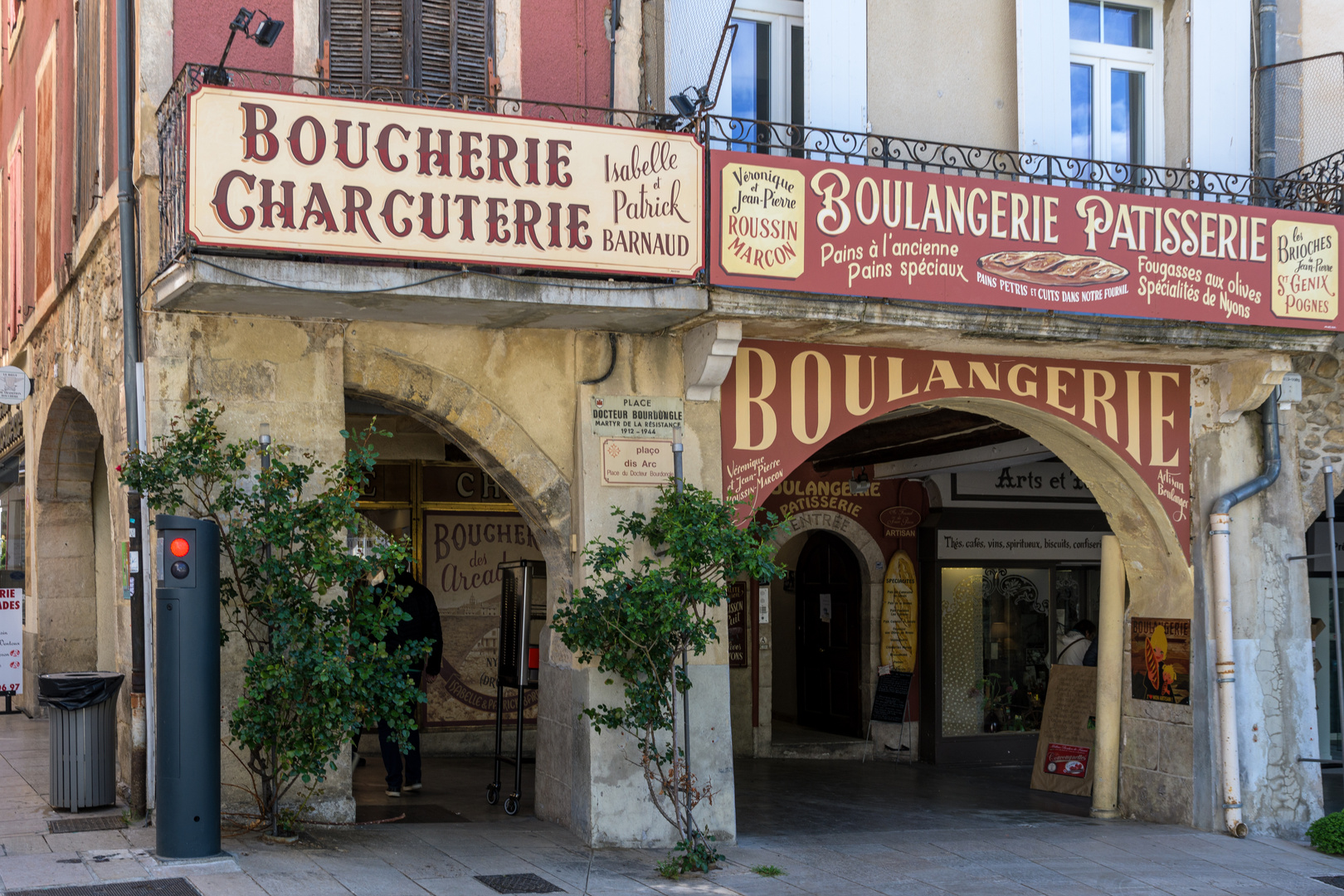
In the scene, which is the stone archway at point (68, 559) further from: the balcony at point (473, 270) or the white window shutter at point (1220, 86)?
the white window shutter at point (1220, 86)

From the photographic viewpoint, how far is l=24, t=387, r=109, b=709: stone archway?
1320cm

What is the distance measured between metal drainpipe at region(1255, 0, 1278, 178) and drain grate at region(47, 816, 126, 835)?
9211 millimetres

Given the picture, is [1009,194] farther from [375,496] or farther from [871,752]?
[871,752]

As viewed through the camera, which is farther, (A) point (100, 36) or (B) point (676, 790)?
(A) point (100, 36)

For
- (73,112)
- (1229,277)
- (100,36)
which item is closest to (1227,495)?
(1229,277)

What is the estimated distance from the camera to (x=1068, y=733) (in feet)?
39.5

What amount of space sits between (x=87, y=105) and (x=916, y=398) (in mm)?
6757

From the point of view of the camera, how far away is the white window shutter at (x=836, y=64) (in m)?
9.19

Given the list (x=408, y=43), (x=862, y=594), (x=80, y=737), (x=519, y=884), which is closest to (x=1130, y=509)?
(x=862, y=594)

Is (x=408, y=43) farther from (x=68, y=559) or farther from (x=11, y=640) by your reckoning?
(x=11, y=640)

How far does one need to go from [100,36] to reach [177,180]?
324 cm

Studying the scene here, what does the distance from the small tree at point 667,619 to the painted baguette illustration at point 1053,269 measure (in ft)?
7.86

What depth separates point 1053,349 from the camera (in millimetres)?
9367

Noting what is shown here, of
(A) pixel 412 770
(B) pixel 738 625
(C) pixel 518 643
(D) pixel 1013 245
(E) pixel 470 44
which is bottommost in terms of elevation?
(A) pixel 412 770
